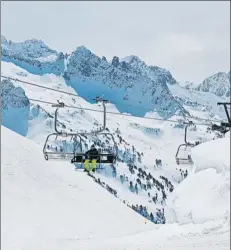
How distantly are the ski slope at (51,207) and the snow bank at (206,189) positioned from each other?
11.1 ft

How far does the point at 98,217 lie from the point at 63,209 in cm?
362

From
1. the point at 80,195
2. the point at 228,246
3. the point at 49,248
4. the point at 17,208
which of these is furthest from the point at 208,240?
the point at 80,195

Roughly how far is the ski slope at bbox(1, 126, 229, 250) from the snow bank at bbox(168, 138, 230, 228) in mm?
3393

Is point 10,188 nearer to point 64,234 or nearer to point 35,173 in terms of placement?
point 35,173

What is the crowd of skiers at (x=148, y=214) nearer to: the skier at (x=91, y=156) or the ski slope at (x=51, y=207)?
the ski slope at (x=51, y=207)

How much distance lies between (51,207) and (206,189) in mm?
31072

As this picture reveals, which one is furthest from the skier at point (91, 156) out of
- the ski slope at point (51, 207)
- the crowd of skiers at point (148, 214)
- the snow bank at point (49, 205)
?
the crowd of skiers at point (148, 214)

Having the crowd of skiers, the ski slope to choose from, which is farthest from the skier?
the crowd of skiers

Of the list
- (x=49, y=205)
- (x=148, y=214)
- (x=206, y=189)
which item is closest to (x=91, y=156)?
(x=206, y=189)

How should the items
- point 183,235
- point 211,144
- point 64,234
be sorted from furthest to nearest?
point 64,234 < point 211,144 < point 183,235

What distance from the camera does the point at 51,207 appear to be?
5444cm

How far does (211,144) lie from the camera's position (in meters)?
27.0

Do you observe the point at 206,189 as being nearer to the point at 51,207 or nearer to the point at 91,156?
the point at 91,156

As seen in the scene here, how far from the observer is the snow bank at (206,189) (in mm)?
24375
